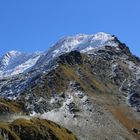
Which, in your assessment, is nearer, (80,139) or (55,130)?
(55,130)

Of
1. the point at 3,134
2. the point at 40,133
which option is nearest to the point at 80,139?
the point at 40,133

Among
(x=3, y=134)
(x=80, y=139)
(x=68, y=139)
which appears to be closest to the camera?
(x=3, y=134)

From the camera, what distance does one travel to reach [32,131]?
172250 mm

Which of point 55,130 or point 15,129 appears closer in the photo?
point 15,129

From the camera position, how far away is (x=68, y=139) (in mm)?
184000

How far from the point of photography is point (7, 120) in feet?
627

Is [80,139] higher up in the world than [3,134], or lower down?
higher up

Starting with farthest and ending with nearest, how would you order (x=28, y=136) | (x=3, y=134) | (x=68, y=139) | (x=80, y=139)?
1. (x=80, y=139)
2. (x=68, y=139)
3. (x=28, y=136)
4. (x=3, y=134)

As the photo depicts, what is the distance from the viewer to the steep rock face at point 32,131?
16138 cm

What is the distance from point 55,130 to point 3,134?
102 feet

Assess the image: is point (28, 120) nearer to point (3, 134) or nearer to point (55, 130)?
point (55, 130)

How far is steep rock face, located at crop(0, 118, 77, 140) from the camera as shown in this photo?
161 metres

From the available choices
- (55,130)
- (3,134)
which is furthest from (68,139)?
(3,134)

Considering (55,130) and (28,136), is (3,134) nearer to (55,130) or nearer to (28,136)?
(28,136)
